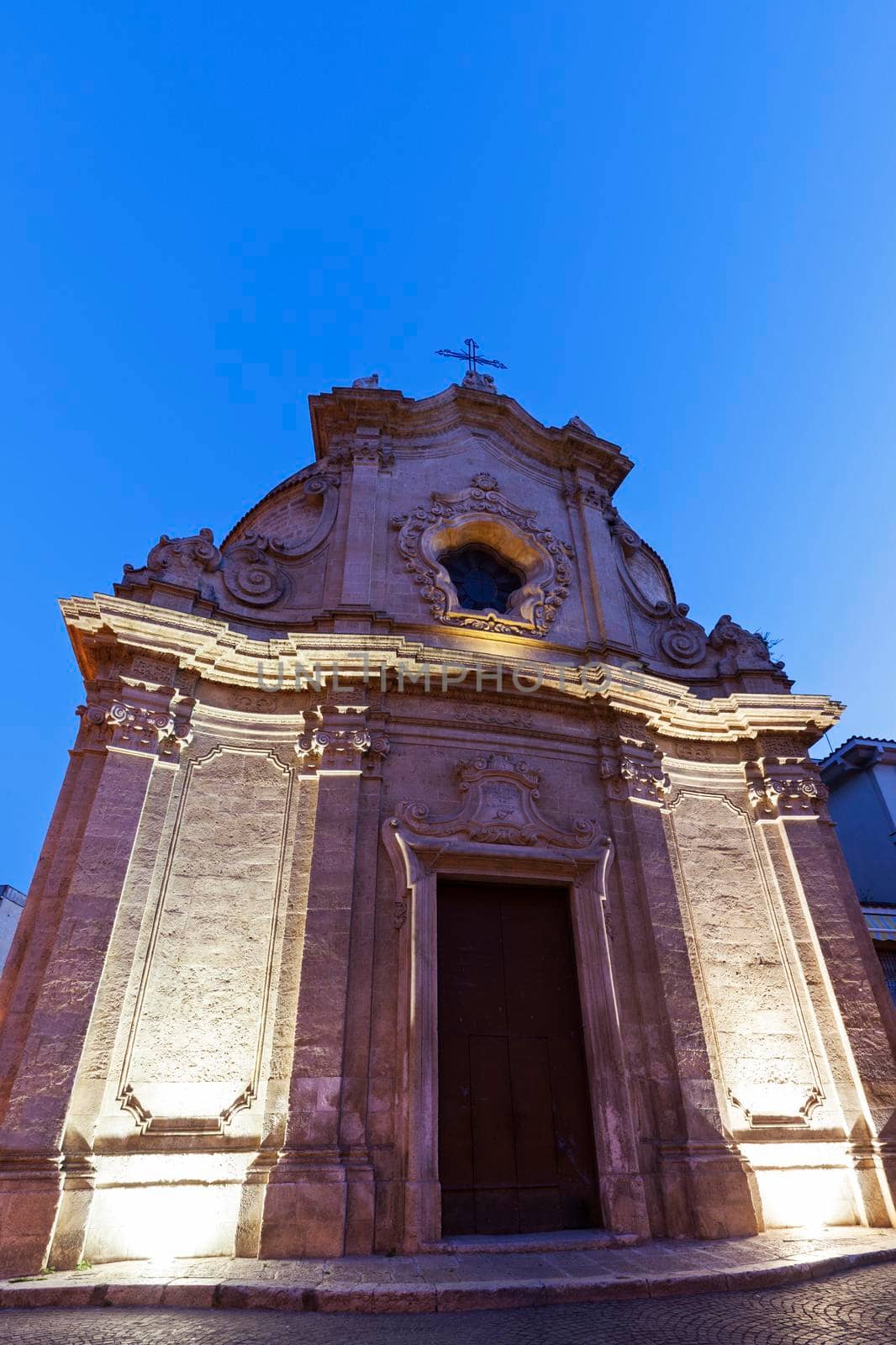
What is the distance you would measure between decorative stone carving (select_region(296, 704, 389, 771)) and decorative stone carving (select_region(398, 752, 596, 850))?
2.55 ft

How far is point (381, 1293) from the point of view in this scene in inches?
193

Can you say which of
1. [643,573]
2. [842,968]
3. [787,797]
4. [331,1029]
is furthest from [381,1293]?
[643,573]

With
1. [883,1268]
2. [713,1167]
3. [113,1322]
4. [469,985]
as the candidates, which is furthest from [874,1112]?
[113,1322]

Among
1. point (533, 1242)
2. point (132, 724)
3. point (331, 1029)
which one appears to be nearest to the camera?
point (533, 1242)

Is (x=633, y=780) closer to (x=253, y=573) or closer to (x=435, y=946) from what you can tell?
(x=435, y=946)

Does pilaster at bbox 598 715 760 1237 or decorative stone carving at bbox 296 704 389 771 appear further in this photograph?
decorative stone carving at bbox 296 704 389 771

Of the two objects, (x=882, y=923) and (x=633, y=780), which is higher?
(x=633, y=780)

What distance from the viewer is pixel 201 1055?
7.21 meters

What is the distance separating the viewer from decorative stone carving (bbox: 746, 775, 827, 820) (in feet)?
33.4

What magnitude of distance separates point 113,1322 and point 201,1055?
2.63 m

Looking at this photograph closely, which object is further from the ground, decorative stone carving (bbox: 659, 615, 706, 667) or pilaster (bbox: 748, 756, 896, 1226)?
decorative stone carving (bbox: 659, 615, 706, 667)

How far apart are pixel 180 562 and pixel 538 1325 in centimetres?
868

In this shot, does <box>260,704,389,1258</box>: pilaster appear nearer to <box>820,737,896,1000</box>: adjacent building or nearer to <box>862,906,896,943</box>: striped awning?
<box>862,906,896,943</box>: striped awning

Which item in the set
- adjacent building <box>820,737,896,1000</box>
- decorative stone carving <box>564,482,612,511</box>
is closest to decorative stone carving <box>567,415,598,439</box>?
decorative stone carving <box>564,482,612,511</box>
